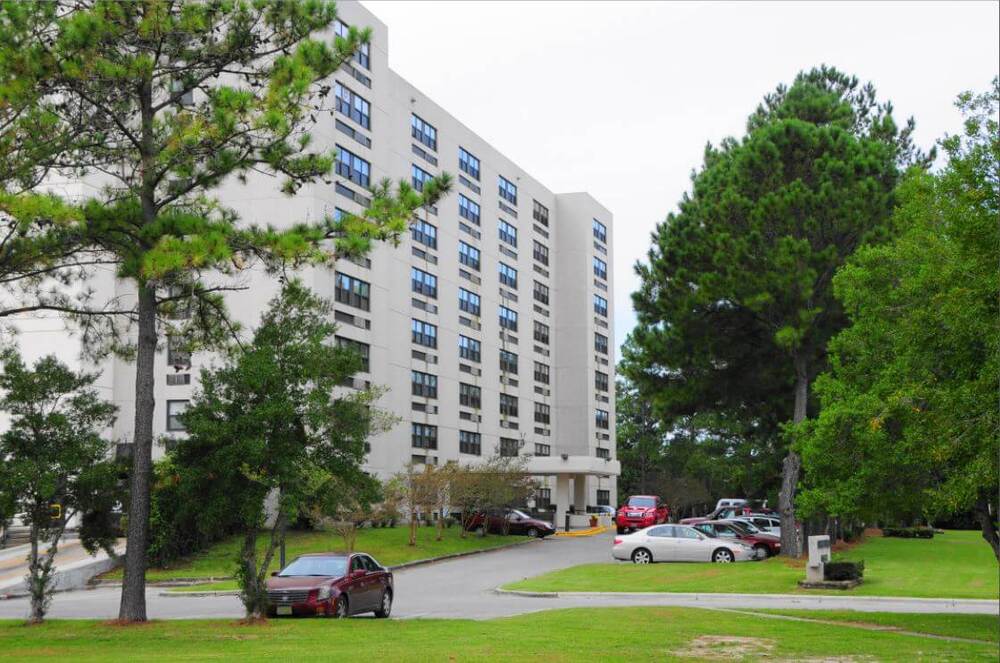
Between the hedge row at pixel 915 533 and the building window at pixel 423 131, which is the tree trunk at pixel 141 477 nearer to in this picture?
the building window at pixel 423 131

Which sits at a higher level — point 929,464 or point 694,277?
point 694,277

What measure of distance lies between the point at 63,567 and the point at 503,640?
89.3ft

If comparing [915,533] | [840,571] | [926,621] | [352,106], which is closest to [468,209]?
[352,106]

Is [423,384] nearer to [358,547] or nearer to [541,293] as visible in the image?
[358,547]

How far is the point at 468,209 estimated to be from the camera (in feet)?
222

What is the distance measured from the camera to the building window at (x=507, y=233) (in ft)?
238

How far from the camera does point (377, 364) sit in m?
55.9

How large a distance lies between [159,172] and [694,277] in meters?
23.2

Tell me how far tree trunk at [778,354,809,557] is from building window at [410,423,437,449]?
24229 mm

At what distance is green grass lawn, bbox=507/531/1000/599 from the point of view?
28766 millimetres

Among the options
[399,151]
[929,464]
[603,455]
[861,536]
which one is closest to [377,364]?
[399,151]

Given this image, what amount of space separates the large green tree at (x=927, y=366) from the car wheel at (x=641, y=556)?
14805mm

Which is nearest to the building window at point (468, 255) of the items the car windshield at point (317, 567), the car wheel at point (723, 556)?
the car wheel at point (723, 556)

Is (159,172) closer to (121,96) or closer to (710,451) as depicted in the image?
(121,96)
